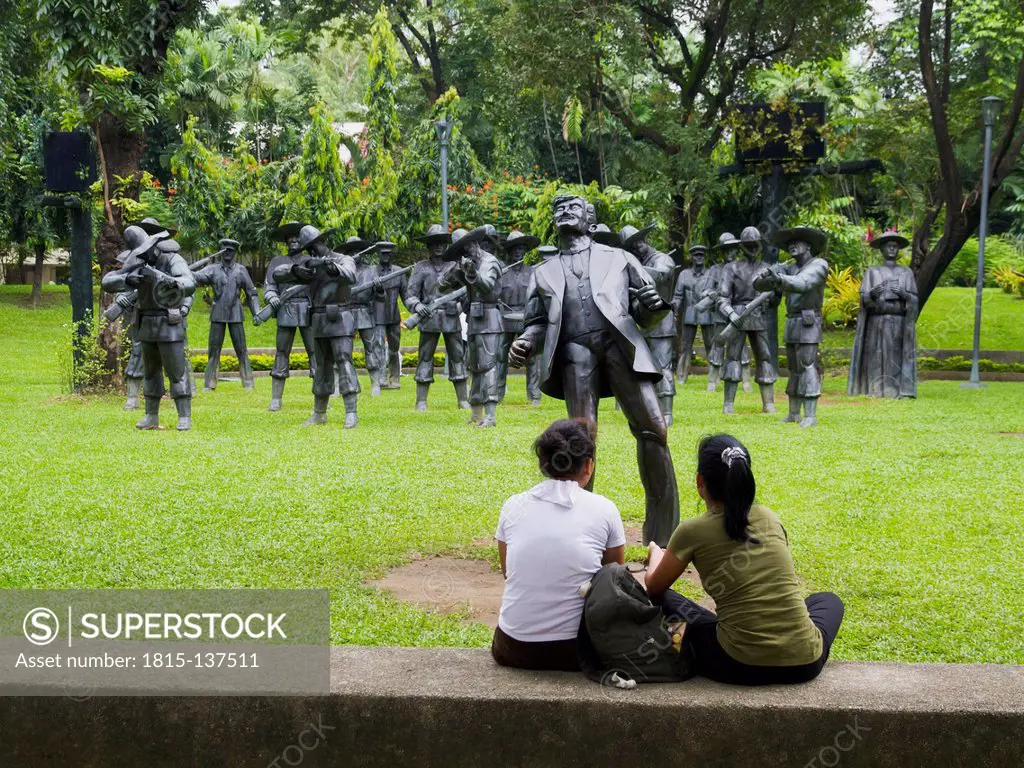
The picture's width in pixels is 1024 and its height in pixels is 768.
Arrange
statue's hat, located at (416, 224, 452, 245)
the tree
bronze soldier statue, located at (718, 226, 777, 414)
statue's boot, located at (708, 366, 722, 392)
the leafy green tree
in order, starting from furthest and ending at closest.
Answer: the leafy green tree < statue's boot, located at (708, 366, 722, 392) < the tree < statue's hat, located at (416, 224, 452, 245) < bronze soldier statue, located at (718, 226, 777, 414)

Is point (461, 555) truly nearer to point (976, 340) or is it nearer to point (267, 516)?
point (267, 516)

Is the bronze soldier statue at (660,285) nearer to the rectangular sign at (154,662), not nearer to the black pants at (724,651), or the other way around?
the black pants at (724,651)

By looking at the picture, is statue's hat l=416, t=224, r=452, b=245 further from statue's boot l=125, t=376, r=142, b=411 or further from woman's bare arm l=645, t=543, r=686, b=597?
woman's bare arm l=645, t=543, r=686, b=597

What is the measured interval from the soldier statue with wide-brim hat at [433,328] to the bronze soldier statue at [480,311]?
0.98 meters

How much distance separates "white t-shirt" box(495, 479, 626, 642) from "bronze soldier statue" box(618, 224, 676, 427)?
2674mm

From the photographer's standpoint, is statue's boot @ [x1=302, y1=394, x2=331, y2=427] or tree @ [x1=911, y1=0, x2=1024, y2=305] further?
tree @ [x1=911, y1=0, x2=1024, y2=305]

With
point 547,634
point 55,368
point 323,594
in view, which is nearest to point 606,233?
point 323,594

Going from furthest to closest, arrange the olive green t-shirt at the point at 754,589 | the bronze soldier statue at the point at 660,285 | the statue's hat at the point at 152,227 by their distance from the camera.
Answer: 1. the statue's hat at the point at 152,227
2. the bronze soldier statue at the point at 660,285
3. the olive green t-shirt at the point at 754,589

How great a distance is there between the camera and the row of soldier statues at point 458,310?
470 inches

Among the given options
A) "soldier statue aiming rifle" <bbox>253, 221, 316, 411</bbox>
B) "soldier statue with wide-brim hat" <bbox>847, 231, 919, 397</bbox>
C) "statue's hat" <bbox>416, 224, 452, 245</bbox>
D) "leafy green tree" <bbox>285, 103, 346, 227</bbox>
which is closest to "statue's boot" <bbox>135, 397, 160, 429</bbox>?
"soldier statue aiming rifle" <bbox>253, 221, 316, 411</bbox>

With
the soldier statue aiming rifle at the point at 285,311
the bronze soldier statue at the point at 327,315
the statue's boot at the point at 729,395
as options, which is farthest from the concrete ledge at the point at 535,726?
the statue's boot at the point at 729,395

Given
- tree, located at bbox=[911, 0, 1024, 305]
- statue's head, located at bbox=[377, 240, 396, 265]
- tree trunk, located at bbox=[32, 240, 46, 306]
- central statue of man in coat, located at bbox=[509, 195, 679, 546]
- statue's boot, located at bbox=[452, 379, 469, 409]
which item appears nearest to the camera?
central statue of man in coat, located at bbox=[509, 195, 679, 546]

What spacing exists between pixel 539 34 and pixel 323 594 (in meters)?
15.3

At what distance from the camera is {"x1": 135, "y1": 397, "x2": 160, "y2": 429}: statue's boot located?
12.2 metres
